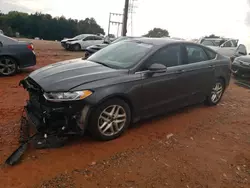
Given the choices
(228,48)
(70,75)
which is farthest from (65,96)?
(228,48)

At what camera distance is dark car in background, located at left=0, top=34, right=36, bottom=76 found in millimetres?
8141

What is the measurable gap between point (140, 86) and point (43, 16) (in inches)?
2681

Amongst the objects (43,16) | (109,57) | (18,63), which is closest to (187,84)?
(109,57)

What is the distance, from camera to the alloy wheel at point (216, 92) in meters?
6.17

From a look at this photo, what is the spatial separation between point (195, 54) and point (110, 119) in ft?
8.31

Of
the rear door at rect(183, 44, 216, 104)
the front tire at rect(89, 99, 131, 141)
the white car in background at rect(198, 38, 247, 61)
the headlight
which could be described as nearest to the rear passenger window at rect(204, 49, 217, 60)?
the rear door at rect(183, 44, 216, 104)

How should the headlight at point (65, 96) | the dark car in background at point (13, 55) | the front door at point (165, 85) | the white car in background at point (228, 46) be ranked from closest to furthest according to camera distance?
the headlight at point (65, 96), the front door at point (165, 85), the dark car in background at point (13, 55), the white car in background at point (228, 46)

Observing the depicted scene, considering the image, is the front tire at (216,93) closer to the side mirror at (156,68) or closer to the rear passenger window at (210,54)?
the rear passenger window at (210,54)

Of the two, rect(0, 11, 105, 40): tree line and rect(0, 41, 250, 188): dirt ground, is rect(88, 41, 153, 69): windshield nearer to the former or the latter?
rect(0, 41, 250, 188): dirt ground

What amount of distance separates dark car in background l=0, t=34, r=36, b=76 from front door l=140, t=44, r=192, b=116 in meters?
5.29

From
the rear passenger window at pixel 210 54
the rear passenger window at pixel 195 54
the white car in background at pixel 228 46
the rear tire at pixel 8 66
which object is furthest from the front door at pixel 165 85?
the white car in background at pixel 228 46

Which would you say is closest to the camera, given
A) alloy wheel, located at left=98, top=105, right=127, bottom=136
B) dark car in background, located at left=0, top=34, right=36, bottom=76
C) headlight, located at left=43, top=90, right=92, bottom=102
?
headlight, located at left=43, top=90, right=92, bottom=102

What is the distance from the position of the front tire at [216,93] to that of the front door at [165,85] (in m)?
1.02

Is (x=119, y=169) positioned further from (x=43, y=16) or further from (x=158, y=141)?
(x=43, y=16)
